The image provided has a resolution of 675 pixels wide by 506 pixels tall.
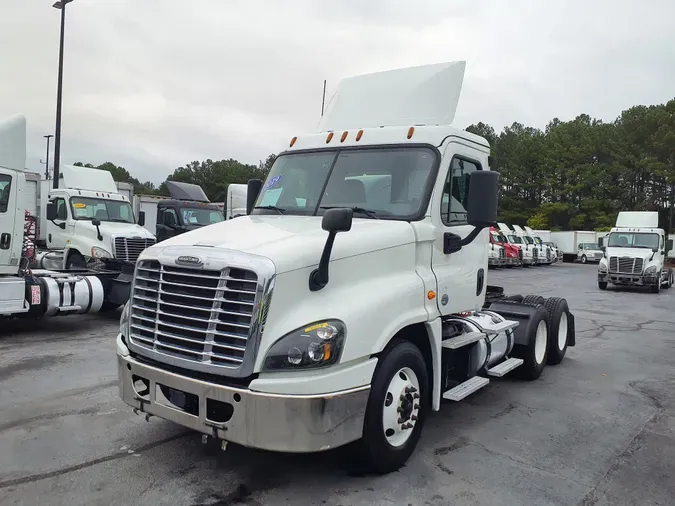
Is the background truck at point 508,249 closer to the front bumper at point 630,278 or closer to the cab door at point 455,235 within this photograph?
the front bumper at point 630,278

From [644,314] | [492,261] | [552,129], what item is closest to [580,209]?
[552,129]

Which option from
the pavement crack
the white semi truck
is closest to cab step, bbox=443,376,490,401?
the white semi truck

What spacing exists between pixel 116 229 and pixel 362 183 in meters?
10.5

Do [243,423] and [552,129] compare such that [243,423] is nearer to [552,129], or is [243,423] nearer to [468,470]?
[468,470]

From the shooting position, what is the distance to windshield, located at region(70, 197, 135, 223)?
14.0 metres

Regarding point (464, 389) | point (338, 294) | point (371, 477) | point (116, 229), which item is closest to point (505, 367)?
point (464, 389)

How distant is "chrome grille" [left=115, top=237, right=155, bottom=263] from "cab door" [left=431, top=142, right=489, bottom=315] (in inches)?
390

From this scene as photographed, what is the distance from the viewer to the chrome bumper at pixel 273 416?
336 cm

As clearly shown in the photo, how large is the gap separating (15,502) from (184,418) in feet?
3.83

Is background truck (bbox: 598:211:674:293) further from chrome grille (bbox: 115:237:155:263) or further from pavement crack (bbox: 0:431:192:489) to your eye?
pavement crack (bbox: 0:431:192:489)

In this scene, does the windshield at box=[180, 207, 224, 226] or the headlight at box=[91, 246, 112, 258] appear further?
the windshield at box=[180, 207, 224, 226]

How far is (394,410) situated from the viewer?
3.98 meters

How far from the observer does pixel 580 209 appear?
57.9m

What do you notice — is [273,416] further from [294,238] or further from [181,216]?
[181,216]
